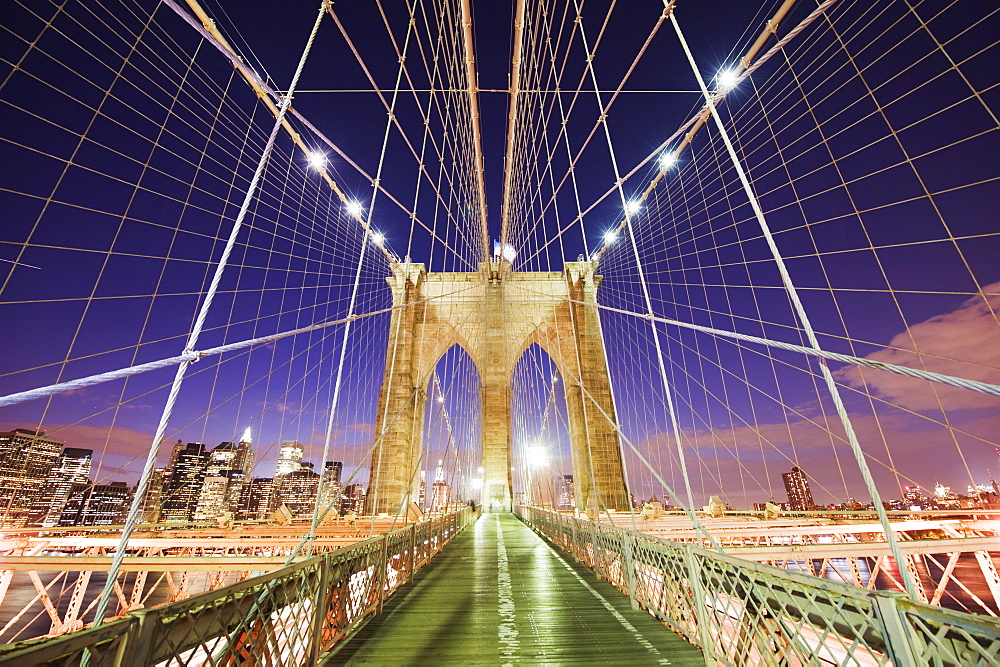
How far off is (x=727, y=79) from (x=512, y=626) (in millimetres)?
5975

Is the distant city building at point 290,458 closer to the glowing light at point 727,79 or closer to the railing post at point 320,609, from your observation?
the railing post at point 320,609

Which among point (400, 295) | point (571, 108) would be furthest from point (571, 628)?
point (400, 295)

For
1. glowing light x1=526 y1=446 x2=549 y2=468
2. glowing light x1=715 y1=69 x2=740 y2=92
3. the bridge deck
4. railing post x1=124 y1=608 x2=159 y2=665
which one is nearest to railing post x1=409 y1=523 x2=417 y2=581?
the bridge deck

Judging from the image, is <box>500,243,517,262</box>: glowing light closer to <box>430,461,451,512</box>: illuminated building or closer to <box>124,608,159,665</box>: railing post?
<box>430,461,451,512</box>: illuminated building

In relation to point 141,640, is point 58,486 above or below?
above

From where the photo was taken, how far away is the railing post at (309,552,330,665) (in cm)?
240

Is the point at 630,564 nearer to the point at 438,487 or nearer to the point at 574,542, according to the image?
the point at 574,542

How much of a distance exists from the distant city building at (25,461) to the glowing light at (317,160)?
5.27m

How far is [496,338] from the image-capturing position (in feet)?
68.8

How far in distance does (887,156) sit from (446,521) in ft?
29.5

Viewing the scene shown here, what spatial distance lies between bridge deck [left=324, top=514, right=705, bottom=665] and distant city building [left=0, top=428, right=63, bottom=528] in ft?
12.0

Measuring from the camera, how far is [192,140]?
15.5 ft

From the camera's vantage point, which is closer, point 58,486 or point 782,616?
point 782,616

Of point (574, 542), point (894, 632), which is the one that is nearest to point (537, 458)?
point (574, 542)
